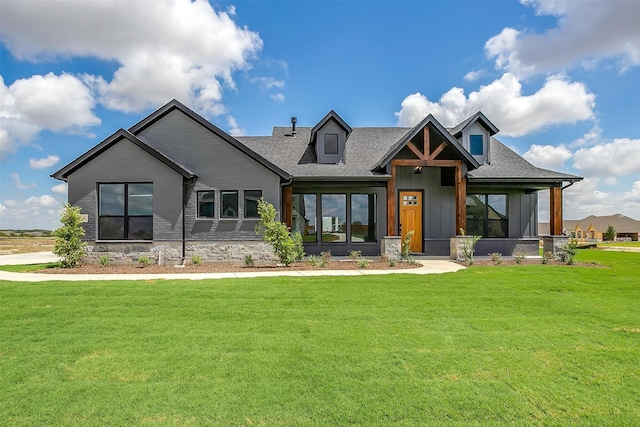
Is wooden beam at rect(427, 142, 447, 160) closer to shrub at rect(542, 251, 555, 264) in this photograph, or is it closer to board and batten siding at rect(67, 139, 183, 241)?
shrub at rect(542, 251, 555, 264)

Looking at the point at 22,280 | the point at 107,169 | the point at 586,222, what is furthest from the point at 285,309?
the point at 586,222

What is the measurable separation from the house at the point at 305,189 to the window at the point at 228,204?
0.13 ft

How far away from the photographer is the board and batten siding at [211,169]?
48.2 ft

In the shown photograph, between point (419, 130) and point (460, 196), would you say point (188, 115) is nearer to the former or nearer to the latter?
point (419, 130)

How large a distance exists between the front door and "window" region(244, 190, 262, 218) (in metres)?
6.78

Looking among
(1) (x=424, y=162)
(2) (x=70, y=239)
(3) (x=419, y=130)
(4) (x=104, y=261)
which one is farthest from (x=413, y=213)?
(2) (x=70, y=239)

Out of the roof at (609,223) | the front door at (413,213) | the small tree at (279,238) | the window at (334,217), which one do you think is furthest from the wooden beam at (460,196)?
the roof at (609,223)

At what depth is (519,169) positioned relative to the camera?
682 inches

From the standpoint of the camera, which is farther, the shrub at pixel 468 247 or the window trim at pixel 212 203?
the window trim at pixel 212 203

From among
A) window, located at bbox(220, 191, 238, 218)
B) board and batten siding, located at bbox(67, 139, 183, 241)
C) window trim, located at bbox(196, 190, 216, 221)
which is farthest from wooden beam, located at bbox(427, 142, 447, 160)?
board and batten siding, located at bbox(67, 139, 183, 241)

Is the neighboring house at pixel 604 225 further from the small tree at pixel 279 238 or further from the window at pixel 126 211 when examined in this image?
the window at pixel 126 211

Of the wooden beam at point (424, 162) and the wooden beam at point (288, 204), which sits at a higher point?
the wooden beam at point (424, 162)

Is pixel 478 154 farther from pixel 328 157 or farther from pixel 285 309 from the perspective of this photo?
pixel 285 309

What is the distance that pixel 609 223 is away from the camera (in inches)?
2176
